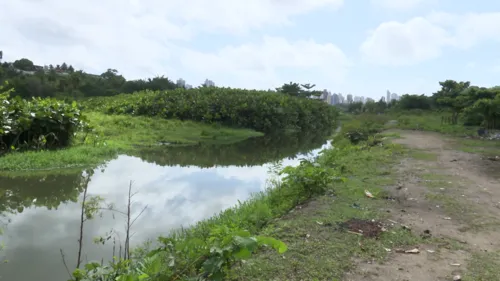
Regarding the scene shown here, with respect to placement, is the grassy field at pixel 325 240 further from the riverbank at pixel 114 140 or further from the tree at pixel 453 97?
the tree at pixel 453 97

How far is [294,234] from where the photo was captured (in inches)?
198

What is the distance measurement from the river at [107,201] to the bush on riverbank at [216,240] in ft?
3.21

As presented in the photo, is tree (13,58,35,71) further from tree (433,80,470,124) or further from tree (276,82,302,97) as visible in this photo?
tree (433,80,470,124)

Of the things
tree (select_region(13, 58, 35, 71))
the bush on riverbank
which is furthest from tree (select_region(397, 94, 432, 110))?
tree (select_region(13, 58, 35, 71))

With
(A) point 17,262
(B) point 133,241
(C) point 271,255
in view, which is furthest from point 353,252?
(A) point 17,262

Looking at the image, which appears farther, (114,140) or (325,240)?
(114,140)

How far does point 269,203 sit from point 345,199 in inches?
53.5

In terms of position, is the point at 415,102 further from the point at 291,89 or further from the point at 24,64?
the point at 24,64

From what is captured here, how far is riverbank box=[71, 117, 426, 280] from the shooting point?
3.29 meters

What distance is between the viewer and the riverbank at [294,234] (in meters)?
3.29

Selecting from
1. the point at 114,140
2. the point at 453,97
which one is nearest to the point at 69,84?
the point at 114,140

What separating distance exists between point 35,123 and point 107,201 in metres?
5.86

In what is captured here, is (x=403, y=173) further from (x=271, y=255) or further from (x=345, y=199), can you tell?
(x=271, y=255)

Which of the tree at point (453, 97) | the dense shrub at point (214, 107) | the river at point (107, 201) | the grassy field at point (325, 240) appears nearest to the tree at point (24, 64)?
the dense shrub at point (214, 107)
